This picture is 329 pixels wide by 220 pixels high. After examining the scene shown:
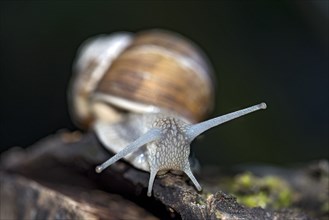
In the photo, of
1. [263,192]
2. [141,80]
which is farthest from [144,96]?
[263,192]

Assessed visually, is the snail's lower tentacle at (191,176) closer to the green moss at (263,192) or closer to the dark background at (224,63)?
the green moss at (263,192)

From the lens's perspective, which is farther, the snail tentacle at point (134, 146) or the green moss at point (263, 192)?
the green moss at point (263, 192)

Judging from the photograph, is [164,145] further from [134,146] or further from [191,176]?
[191,176]

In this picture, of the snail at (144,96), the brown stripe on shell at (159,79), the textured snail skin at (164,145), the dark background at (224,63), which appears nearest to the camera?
the textured snail skin at (164,145)

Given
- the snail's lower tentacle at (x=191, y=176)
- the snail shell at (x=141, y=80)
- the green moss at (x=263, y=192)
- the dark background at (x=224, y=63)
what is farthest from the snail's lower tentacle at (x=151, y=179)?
the dark background at (x=224, y=63)

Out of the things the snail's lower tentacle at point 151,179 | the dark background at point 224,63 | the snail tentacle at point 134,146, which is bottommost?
the snail's lower tentacle at point 151,179

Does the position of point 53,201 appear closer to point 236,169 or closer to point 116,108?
point 116,108

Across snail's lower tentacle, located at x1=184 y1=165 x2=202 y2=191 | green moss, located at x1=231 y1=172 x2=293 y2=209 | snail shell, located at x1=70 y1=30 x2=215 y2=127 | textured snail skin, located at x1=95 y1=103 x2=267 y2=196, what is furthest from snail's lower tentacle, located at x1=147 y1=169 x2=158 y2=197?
snail shell, located at x1=70 y1=30 x2=215 y2=127

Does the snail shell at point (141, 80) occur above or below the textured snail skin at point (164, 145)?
above
